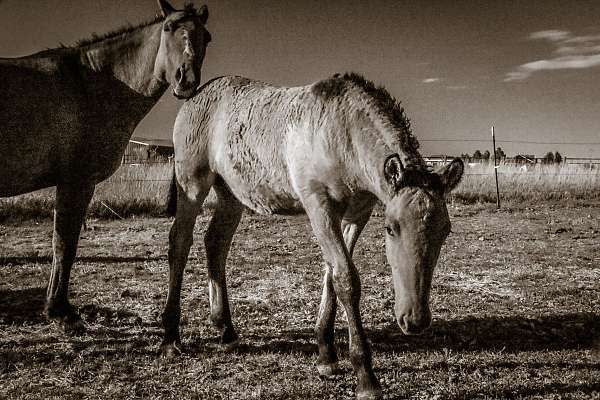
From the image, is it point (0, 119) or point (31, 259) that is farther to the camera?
point (31, 259)

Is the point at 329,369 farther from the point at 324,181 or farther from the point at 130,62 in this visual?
the point at 130,62

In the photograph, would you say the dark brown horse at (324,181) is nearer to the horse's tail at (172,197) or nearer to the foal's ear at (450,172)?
the foal's ear at (450,172)

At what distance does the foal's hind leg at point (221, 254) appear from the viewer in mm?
4879

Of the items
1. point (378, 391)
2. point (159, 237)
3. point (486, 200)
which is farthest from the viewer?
point (486, 200)

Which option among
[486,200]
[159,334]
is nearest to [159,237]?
[159,334]

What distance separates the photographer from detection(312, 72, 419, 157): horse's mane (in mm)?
3596

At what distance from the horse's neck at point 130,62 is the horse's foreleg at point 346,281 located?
2.65 metres

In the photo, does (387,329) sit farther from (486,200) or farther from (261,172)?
(486,200)

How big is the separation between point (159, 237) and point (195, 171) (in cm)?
696

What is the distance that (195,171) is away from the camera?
500 centimetres

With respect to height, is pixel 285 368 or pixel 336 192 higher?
pixel 336 192

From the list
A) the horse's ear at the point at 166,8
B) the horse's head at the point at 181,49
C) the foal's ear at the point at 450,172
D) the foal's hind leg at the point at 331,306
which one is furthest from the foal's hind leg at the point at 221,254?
the foal's ear at the point at 450,172

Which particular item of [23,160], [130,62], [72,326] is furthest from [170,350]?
[130,62]

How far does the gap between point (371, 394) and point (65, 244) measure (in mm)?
3549
